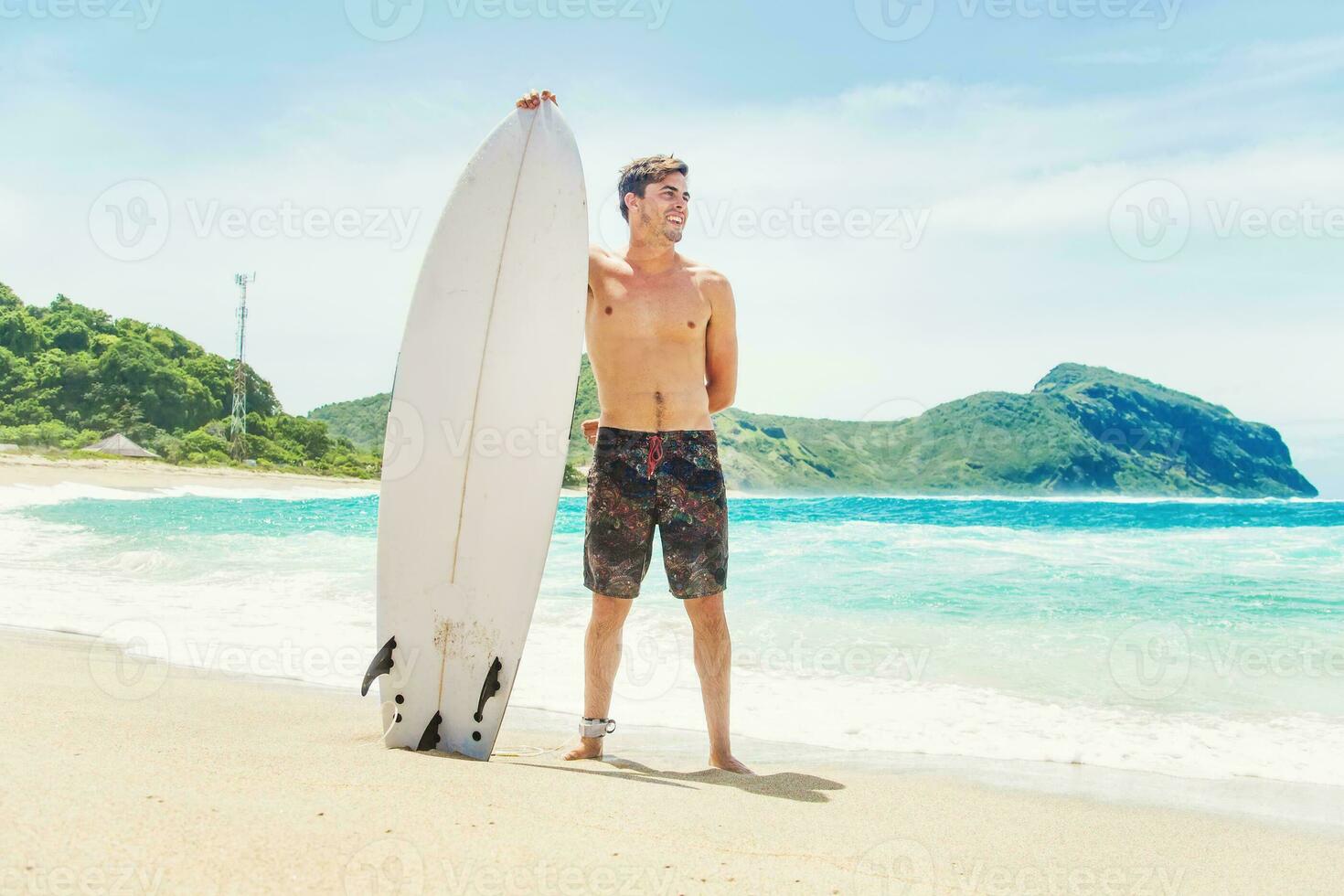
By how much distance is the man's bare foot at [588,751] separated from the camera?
8.91 feet

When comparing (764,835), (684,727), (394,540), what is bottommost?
(684,727)

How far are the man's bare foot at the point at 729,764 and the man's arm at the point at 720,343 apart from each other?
1041mm

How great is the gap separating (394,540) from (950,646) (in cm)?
335

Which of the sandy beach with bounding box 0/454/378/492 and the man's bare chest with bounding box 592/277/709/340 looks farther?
the sandy beach with bounding box 0/454/378/492

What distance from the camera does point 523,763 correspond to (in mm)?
2531

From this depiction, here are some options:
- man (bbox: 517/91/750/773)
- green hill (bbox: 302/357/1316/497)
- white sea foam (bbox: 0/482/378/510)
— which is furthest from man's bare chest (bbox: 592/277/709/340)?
green hill (bbox: 302/357/1316/497)

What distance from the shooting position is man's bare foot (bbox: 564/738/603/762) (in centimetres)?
271

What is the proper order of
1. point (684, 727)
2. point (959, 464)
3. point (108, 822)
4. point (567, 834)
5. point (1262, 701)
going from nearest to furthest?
point (108, 822)
point (567, 834)
point (684, 727)
point (1262, 701)
point (959, 464)

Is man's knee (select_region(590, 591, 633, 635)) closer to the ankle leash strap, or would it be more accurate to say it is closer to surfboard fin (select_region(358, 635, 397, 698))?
the ankle leash strap

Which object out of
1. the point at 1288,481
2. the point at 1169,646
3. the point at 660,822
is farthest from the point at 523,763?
the point at 1288,481

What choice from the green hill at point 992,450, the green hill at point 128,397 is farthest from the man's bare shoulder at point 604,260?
the green hill at point 992,450

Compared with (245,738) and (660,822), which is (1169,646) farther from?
(245,738)

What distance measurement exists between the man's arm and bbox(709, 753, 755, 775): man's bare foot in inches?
41.0

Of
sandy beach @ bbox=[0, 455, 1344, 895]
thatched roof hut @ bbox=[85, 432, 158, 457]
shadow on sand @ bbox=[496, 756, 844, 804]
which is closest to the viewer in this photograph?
sandy beach @ bbox=[0, 455, 1344, 895]
